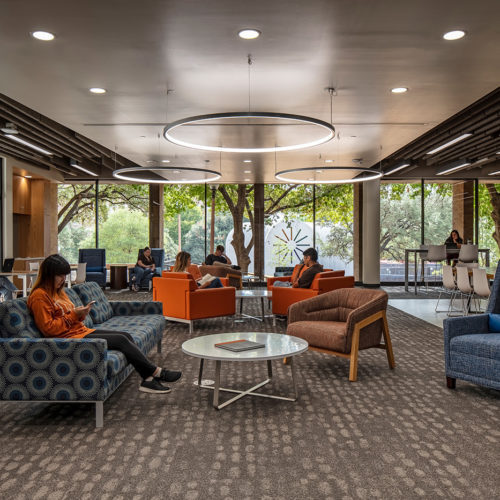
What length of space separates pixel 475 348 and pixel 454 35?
2.95 meters

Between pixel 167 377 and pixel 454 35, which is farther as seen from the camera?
pixel 454 35

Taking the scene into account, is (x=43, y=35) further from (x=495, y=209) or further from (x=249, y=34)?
(x=495, y=209)

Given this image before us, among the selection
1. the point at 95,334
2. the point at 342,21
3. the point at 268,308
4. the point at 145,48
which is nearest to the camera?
the point at 95,334

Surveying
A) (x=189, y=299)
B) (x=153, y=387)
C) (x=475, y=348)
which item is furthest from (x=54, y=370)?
(x=189, y=299)

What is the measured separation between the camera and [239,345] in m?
4.12

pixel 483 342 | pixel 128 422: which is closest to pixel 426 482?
pixel 483 342

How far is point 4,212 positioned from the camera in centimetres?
1170

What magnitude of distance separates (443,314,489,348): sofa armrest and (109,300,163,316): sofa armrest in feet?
10.3

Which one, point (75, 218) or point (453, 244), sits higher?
point (75, 218)

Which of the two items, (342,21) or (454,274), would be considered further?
(454,274)

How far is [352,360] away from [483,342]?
117 centimetres

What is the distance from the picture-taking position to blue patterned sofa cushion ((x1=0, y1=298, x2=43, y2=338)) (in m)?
3.55

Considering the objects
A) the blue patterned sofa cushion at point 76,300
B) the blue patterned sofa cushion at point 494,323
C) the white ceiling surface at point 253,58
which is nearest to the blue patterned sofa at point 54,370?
the blue patterned sofa cushion at point 76,300

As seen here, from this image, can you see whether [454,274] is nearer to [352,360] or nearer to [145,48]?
[352,360]
